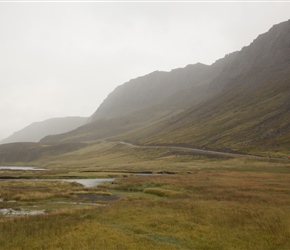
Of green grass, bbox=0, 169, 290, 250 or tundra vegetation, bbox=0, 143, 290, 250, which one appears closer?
green grass, bbox=0, 169, 290, 250

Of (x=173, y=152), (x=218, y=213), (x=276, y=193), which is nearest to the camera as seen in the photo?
(x=218, y=213)

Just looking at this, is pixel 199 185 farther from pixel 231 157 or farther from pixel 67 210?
pixel 231 157

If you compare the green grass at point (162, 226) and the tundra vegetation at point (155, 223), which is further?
the tundra vegetation at point (155, 223)

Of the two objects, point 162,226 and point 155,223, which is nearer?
point 162,226

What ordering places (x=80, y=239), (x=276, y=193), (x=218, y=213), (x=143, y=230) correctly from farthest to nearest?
1. (x=276, y=193)
2. (x=218, y=213)
3. (x=143, y=230)
4. (x=80, y=239)

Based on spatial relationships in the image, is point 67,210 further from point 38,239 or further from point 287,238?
point 287,238

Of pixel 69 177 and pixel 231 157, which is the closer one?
pixel 69 177

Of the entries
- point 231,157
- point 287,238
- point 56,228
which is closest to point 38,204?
point 56,228

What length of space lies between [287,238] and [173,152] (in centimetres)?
15145

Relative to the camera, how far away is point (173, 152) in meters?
178

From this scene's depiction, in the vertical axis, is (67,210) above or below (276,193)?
above

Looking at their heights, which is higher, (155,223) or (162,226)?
(155,223)

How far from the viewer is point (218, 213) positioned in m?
35.5

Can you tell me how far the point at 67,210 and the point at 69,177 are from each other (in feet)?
187
